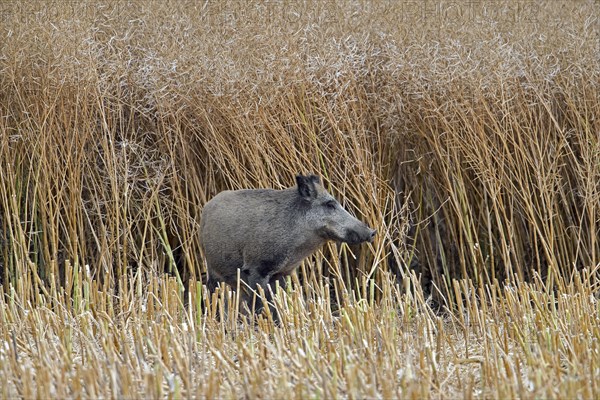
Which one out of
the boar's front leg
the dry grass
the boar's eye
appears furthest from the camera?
the dry grass

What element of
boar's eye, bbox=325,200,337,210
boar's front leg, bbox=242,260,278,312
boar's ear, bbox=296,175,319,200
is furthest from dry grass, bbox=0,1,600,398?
boar's ear, bbox=296,175,319,200

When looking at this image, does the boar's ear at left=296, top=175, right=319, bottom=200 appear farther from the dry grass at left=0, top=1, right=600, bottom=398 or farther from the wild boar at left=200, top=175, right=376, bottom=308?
the dry grass at left=0, top=1, right=600, bottom=398

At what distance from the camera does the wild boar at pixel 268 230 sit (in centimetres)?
574

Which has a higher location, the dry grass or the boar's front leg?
the dry grass

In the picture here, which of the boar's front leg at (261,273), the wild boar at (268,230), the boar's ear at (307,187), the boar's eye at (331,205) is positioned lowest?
the boar's front leg at (261,273)

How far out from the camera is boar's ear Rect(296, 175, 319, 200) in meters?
5.74

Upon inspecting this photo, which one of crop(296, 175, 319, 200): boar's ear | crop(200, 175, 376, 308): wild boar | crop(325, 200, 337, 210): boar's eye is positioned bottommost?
crop(200, 175, 376, 308): wild boar

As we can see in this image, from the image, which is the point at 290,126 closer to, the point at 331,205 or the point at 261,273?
the point at 331,205

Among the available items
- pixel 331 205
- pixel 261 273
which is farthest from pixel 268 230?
pixel 331 205

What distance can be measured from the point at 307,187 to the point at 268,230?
0.35m

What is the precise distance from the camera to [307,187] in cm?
579

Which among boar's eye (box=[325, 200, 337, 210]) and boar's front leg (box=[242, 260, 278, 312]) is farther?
boar's eye (box=[325, 200, 337, 210])

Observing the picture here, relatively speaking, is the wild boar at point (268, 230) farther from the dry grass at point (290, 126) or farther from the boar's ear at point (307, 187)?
the dry grass at point (290, 126)

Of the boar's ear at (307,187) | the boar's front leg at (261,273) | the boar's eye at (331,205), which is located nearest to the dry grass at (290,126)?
the boar's front leg at (261,273)
